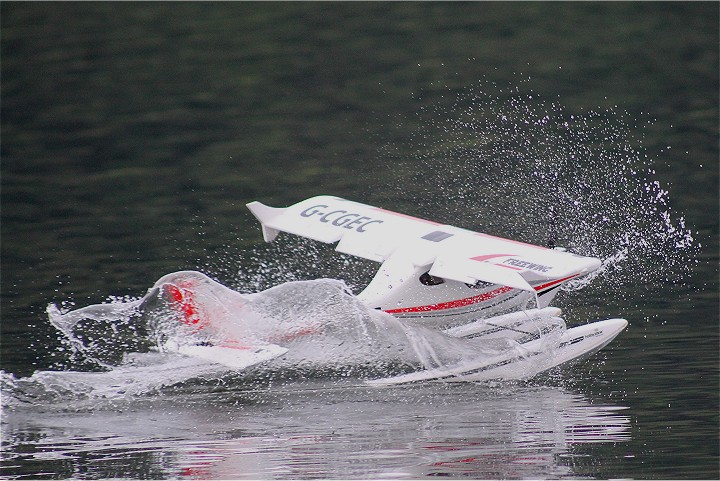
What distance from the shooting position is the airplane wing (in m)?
13.4

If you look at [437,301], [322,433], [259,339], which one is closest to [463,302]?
[437,301]

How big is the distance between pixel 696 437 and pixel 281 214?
6.48m

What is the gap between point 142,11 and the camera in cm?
4069

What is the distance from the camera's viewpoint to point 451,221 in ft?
64.8

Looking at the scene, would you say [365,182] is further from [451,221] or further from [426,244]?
[426,244]

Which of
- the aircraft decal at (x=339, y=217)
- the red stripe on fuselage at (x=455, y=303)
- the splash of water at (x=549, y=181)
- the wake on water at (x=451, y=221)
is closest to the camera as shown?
the wake on water at (x=451, y=221)

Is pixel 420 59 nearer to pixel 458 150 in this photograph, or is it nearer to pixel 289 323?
pixel 458 150

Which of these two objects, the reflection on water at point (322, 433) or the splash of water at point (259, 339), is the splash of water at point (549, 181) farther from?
the reflection on water at point (322, 433)

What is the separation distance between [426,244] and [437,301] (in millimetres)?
685

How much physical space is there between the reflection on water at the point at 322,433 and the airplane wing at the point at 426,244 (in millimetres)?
1394

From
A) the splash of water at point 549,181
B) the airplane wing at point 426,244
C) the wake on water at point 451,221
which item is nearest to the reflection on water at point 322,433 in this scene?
the wake on water at point 451,221

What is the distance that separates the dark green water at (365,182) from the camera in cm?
1230

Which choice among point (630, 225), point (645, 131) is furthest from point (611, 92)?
point (630, 225)

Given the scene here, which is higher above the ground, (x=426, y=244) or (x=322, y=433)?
(x=426, y=244)
